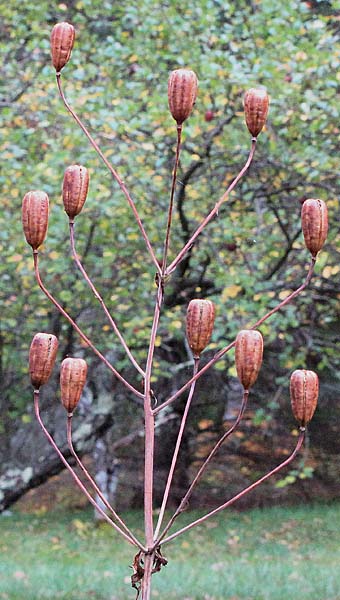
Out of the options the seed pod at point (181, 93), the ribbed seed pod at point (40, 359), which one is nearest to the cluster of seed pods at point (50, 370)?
the ribbed seed pod at point (40, 359)

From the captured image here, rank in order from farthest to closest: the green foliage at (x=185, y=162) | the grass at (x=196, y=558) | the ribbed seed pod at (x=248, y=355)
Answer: the green foliage at (x=185, y=162), the grass at (x=196, y=558), the ribbed seed pod at (x=248, y=355)

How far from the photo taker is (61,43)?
1604mm

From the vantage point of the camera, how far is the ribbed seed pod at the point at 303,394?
4.69 feet

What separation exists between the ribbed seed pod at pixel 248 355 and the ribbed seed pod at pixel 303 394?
64mm

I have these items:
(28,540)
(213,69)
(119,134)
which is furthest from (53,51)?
(28,540)

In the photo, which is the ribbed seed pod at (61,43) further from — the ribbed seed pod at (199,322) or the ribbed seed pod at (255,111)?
the ribbed seed pod at (199,322)

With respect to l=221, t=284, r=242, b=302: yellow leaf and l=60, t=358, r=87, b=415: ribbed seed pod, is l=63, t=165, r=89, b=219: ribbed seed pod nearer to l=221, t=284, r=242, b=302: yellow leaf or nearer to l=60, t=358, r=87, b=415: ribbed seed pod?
l=60, t=358, r=87, b=415: ribbed seed pod

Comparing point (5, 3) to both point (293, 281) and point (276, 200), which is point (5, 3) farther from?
point (293, 281)

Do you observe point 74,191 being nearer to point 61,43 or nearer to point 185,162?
point 61,43

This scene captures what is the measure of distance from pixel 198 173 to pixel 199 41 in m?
0.95

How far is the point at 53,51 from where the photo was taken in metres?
1.60

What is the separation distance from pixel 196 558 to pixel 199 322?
21.9ft

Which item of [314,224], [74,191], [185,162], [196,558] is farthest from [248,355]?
[196,558]

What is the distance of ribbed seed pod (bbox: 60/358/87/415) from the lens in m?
1.47
